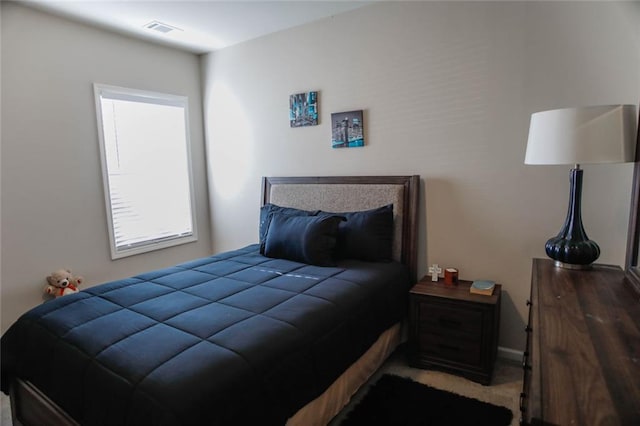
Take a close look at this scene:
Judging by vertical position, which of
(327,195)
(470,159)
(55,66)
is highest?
(55,66)

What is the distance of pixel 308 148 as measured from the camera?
3.32m

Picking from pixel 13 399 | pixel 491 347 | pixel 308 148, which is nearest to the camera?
pixel 13 399

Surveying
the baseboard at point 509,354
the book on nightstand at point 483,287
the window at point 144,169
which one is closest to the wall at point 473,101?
the baseboard at point 509,354

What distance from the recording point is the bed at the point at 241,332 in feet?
4.19

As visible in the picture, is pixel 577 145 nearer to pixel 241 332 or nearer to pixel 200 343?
pixel 241 332

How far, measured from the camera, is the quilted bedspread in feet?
4.07

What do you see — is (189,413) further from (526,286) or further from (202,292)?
(526,286)

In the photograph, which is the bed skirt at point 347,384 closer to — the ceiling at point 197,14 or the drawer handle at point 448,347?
the drawer handle at point 448,347

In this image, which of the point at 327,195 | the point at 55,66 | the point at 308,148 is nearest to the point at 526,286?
the point at 327,195

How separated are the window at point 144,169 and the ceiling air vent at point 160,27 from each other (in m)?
0.60

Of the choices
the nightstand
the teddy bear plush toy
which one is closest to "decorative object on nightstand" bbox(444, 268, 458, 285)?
the nightstand

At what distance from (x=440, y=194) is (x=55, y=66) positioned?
3170 millimetres

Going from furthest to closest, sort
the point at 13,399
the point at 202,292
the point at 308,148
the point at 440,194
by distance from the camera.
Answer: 1. the point at 308,148
2. the point at 440,194
3. the point at 202,292
4. the point at 13,399

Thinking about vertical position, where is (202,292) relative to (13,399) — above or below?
above
